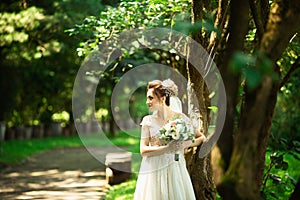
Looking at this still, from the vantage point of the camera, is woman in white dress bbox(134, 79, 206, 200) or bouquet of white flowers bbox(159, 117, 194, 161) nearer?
bouquet of white flowers bbox(159, 117, 194, 161)

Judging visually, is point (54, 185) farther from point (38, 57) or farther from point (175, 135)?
point (175, 135)

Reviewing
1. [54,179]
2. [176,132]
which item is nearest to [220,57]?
[176,132]

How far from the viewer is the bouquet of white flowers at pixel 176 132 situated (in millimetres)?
5996

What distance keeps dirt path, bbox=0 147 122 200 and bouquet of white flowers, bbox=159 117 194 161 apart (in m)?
4.96

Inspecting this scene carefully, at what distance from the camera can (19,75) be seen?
2288 cm

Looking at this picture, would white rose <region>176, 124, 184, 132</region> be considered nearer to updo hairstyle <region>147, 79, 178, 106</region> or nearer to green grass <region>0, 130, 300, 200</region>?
updo hairstyle <region>147, 79, 178, 106</region>

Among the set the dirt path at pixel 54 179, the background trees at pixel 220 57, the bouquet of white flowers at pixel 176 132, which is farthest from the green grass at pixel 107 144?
the bouquet of white flowers at pixel 176 132

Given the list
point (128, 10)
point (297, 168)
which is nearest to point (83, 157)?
point (297, 168)

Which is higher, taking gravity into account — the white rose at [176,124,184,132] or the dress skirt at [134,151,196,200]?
the white rose at [176,124,184,132]

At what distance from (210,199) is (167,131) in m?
1.98

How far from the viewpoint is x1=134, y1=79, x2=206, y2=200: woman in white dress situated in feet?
21.4

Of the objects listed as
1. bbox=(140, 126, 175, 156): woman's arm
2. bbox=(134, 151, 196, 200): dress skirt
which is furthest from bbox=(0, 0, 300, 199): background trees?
bbox=(140, 126, 175, 156): woman's arm

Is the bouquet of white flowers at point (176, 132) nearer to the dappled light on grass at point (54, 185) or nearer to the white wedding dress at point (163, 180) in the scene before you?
the white wedding dress at point (163, 180)

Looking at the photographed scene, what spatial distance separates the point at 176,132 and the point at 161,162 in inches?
30.2
